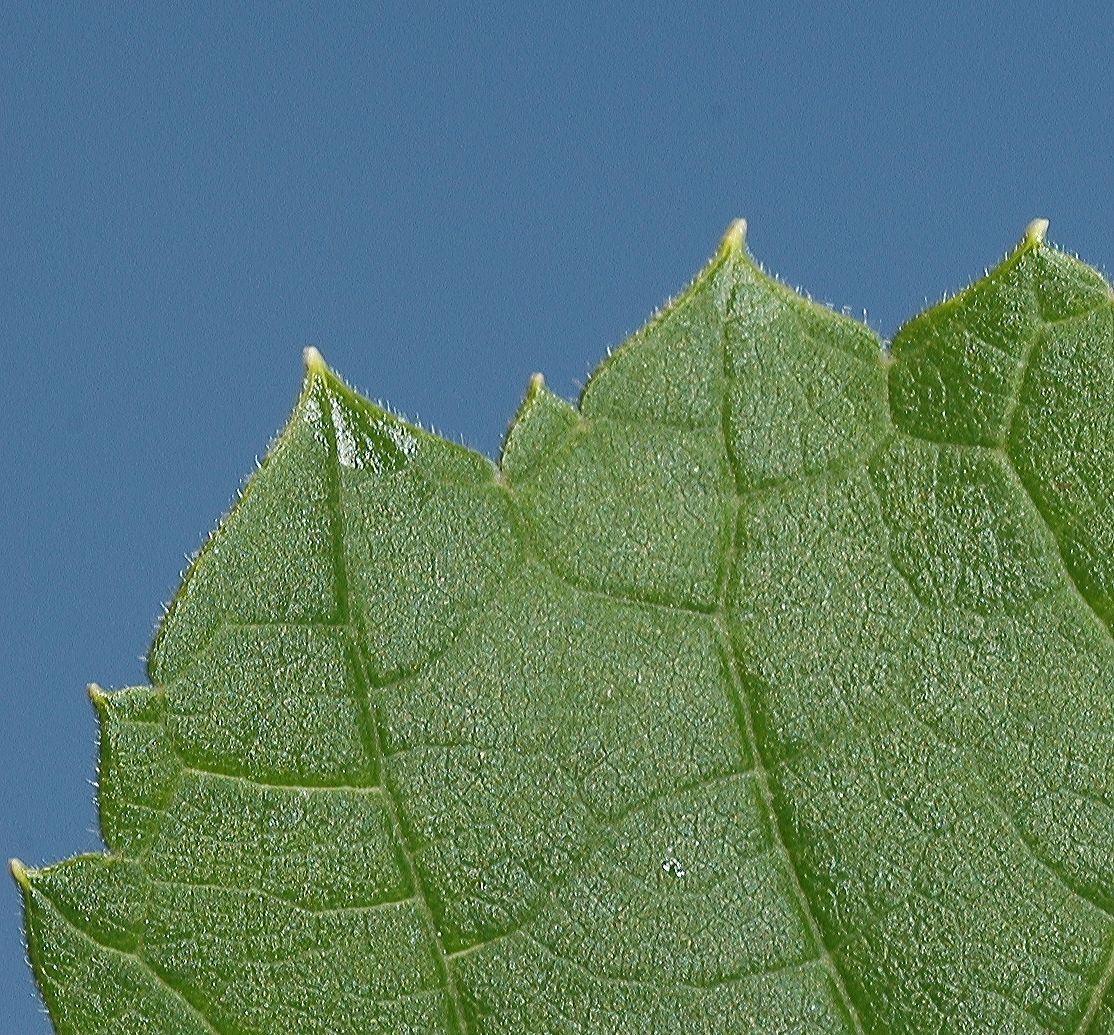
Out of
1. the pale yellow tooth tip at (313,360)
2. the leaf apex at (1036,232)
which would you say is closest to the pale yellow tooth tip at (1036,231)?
the leaf apex at (1036,232)

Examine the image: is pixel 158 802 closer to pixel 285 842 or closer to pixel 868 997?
pixel 285 842

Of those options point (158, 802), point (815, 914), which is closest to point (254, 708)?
point (158, 802)

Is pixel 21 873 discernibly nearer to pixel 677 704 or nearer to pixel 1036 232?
pixel 677 704

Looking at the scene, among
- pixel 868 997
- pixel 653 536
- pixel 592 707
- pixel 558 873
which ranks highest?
pixel 653 536

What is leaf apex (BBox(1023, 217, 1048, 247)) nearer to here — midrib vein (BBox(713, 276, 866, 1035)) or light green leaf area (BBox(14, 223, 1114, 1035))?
light green leaf area (BBox(14, 223, 1114, 1035))

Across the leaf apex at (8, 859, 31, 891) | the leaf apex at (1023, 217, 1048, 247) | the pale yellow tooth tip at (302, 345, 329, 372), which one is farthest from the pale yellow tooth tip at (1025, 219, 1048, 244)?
the leaf apex at (8, 859, 31, 891)

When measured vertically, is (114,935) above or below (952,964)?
above
